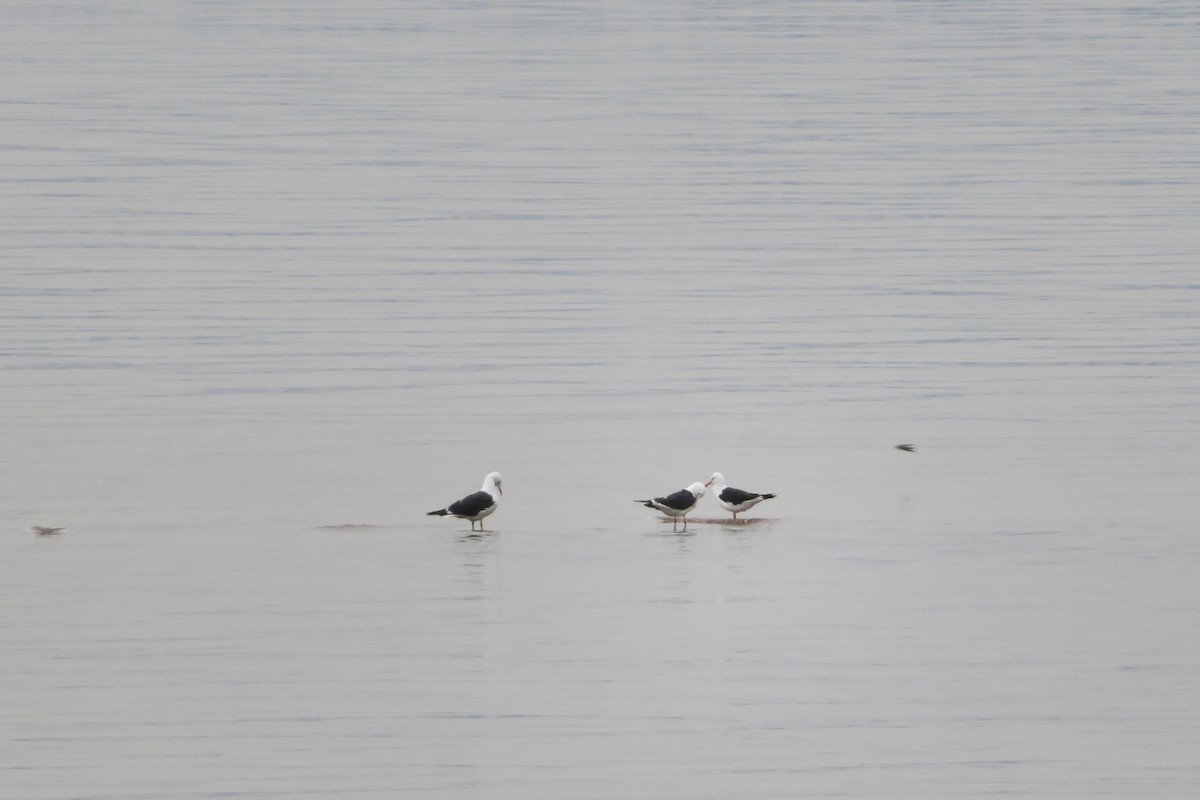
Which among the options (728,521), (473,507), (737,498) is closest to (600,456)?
(728,521)

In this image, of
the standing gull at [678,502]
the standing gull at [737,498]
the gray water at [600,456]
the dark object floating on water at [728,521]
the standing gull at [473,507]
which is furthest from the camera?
the dark object floating on water at [728,521]

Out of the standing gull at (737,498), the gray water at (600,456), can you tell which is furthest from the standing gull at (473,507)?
the standing gull at (737,498)

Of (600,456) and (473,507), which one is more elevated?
(600,456)

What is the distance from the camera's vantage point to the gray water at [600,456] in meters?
11.6

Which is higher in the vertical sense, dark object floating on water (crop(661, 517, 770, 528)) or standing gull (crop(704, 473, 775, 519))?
standing gull (crop(704, 473, 775, 519))

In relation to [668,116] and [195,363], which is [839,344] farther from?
[668,116]

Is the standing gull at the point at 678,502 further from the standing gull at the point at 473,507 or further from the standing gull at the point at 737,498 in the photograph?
the standing gull at the point at 473,507

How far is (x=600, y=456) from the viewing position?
1792 cm

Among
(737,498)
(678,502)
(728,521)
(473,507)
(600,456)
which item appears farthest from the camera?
(600,456)

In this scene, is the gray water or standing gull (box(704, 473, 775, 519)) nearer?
the gray water

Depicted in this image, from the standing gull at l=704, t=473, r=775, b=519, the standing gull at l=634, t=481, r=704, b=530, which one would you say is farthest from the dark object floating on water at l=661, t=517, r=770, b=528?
the standing gull at l=634, t=481, r=704, b=530

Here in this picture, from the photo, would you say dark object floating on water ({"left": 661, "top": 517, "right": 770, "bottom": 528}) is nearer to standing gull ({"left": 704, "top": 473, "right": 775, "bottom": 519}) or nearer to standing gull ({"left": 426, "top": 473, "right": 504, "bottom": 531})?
standing gull ({"left": 704, "top": 473, "right": 775, "bottom": 519})

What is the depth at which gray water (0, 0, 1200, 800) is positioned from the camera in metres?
11.6

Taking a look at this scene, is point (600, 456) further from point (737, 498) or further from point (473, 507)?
point (473, 507)
